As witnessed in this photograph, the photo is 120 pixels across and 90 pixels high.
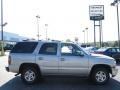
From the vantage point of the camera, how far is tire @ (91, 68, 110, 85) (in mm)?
12719

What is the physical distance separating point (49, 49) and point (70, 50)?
3.01ft

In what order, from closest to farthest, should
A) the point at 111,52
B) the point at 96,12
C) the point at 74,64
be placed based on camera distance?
the point at 74,64 < the point at 111,52 < the point at 96,12

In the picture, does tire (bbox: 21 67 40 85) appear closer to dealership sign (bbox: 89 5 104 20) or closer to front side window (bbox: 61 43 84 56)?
front side window (bbox: 61 43 84 56)

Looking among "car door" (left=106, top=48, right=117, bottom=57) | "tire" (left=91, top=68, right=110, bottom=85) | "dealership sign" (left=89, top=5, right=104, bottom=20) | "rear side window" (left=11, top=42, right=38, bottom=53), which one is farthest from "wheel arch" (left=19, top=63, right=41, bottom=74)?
"dealership sign" (left=89, top=5, right=104, bottom=20)

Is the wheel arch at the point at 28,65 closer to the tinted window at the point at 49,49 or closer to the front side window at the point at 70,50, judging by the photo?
the tinted window at the point at 49,49

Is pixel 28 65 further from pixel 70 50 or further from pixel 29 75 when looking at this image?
pixel 70 50

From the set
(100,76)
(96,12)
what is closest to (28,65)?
(100,76)

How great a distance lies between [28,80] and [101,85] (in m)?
3.15

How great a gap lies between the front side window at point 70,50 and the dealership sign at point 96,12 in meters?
49.2

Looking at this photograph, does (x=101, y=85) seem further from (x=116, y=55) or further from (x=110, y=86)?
(x=116, y=55)

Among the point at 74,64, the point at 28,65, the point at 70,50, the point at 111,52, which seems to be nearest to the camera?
the point at 74,64

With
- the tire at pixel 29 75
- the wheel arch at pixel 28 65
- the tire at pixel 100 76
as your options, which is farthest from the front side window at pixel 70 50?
the tire at pixel 29 75

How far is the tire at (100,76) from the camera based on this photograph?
12719mm

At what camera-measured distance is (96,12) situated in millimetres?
61688
